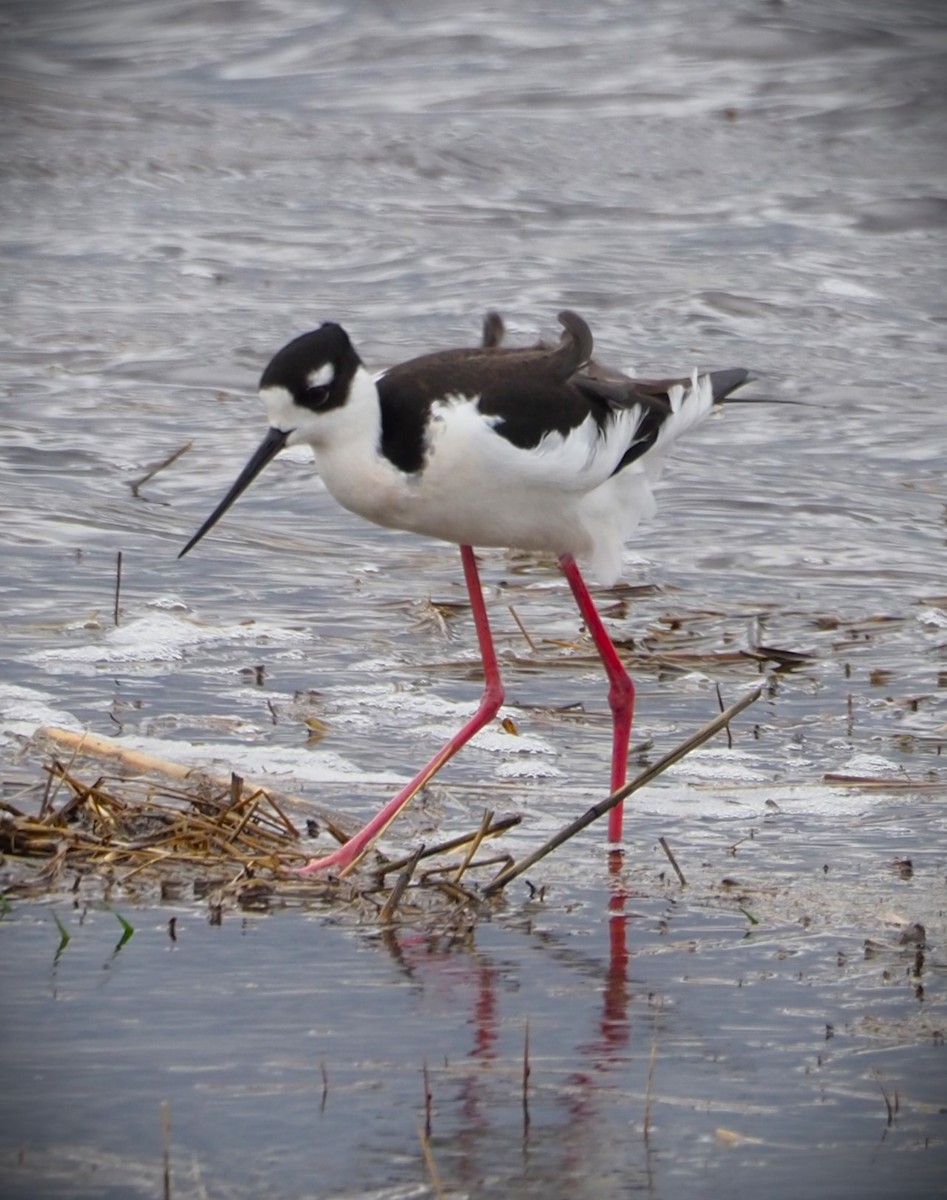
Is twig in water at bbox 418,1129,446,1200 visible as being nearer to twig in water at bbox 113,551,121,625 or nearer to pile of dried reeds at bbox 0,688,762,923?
pile of dried reeds at bbox 0,688,762,923

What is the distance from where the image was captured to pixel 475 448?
4883 mm

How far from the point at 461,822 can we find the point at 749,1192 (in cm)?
199

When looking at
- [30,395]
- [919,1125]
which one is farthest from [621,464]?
[30,395]

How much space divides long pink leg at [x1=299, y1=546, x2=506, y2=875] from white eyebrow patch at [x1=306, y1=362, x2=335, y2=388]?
87cm

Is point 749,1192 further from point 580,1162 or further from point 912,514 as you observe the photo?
point 912,514

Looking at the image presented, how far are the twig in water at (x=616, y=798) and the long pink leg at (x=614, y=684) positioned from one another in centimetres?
108

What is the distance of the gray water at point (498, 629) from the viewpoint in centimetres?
334

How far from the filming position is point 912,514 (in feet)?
26.9

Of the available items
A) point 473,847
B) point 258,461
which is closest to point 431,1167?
point 473,847

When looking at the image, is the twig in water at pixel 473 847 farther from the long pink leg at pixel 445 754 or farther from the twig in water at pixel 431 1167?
the twig in water at pixel 431 1167

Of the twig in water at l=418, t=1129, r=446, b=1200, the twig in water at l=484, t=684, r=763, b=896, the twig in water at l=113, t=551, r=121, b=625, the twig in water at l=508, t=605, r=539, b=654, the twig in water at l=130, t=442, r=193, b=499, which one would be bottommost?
the twig in water at l=418, t=1129, r=446, b=1200

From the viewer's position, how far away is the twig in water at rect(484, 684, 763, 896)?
13.3ft

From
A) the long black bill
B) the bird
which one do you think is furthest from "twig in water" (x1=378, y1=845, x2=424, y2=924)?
the long black bill

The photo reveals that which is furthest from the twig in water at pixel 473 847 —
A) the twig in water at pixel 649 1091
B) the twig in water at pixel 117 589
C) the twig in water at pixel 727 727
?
the twig in water at pixel 117 589
